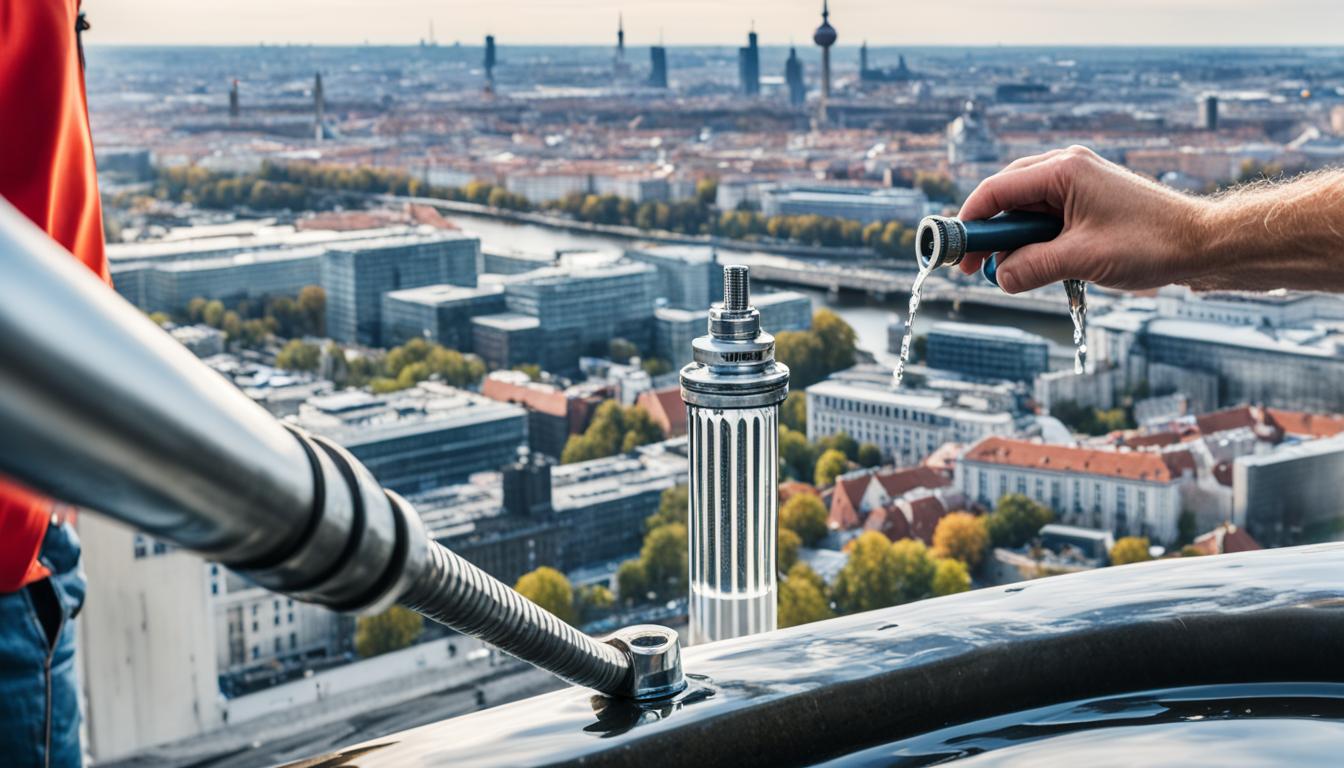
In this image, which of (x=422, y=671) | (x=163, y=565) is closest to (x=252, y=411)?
(x=163, y=565)

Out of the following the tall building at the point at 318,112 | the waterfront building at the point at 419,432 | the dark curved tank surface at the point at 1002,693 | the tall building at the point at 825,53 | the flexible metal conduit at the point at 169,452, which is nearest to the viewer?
the flexible metal conduit at the point at 169,452

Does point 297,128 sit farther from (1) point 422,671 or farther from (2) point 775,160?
(1) point 422,671

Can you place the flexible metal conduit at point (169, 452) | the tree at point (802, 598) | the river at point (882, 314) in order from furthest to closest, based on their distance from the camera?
the river at point (882, 314) → the tree at point (802, 598) → the flexible metal conduit at point (169, 452)

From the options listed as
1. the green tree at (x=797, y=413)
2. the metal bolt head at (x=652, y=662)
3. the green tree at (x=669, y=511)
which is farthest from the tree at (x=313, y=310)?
the metal bolt head at (x=652, y=662)

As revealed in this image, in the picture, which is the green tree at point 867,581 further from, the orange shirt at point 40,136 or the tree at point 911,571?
the orange shirt at point 40,136

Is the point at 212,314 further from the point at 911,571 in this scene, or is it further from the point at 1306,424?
the point at 1306,424

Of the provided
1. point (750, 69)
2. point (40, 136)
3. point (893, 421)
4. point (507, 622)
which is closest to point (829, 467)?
point (893, 421)
